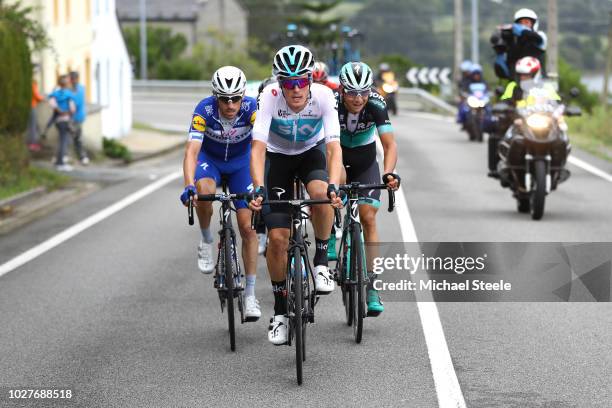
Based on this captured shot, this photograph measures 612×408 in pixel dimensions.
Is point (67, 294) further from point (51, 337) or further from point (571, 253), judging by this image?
point (571, 253)

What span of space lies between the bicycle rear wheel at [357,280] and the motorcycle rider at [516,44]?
27.0 ft

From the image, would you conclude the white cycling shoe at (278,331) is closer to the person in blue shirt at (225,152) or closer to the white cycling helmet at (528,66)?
the person in blue shirt at (225,152)

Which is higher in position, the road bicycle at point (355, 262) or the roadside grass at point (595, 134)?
the road bicycle at point (355, 262)

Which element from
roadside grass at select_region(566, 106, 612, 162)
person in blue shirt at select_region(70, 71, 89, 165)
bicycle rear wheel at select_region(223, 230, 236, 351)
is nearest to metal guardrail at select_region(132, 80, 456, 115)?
roadside grass at select_region(566, 106, 612, 162)

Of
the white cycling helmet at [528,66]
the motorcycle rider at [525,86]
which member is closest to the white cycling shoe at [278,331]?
the motorcycle rider at [525,86]

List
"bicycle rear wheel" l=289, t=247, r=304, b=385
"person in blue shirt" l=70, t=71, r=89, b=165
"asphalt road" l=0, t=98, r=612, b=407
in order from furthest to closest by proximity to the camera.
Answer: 1. "person in blue shirt" l=70, t=71, r=89, b=165
2. "bicycle rear wheel" l=289, t=247, r=304, b=385
3. "asphalt road" l=0, t=98, r=612, b=407

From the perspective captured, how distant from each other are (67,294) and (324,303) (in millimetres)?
2287

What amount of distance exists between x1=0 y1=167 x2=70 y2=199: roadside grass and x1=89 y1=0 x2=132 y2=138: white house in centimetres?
1148

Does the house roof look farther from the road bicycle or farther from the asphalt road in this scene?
the road bicycle

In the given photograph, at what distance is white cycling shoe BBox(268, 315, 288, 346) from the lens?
29.9ft

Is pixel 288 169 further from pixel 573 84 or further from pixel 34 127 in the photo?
pixel 573 84

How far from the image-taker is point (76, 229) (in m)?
16.8

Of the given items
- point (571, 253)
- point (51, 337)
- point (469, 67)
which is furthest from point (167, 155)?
point (51, 337)

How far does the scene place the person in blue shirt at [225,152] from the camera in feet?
32.1
